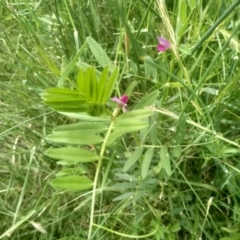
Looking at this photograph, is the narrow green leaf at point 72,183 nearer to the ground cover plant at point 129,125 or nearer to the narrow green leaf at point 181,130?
the ground cover plant at point 129,125

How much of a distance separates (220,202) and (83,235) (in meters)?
0.25

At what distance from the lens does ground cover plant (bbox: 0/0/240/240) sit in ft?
1.87

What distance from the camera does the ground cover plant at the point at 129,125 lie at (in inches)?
22.5

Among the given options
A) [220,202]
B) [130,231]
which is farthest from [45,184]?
[220,202]

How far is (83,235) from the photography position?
88cm

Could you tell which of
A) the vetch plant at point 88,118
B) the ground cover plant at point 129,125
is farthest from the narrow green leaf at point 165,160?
the vetch plant at point 88,118

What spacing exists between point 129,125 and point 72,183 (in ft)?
0.30

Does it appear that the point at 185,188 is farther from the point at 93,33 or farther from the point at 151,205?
the point at 93,33

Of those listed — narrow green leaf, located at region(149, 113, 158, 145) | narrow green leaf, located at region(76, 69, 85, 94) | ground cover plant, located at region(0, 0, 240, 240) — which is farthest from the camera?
narrow green leaf, located at region(149, 113, 158, 145)

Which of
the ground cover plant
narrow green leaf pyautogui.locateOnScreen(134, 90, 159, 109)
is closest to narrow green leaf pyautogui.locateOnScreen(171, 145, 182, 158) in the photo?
the ground cover plant

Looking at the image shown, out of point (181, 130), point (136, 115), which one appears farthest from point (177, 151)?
point (136, 115)

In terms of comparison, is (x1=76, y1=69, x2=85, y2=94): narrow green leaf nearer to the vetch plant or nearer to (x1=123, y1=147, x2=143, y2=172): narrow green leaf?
the vetch plant

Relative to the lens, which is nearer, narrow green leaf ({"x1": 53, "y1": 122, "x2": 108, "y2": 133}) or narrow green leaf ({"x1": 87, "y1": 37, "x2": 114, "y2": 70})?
narrow green leaf ({"x1": 53, "y1": 122, "x2": 108, "y2": 133})

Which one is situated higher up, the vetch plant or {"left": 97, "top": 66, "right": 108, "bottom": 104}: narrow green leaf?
{"left": 97, "top": 66, "right": 108, "bottom": 104}: narrow green leaf
